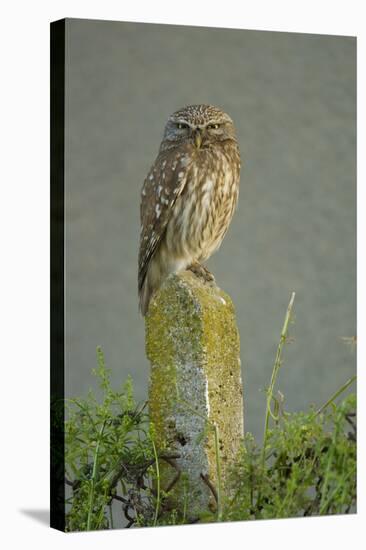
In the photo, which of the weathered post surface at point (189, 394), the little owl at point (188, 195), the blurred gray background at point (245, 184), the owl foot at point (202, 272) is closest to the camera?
the blurred gray background at point (245, 184)

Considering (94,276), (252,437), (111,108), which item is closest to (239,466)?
(252,437)

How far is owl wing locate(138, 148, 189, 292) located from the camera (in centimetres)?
577

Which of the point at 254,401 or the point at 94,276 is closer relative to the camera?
the point at 94,276

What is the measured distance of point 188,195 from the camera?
5914 millimetres

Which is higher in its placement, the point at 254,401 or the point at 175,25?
the point at 175,25

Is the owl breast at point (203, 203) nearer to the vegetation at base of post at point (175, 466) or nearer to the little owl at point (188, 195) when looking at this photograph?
the little owl at point (188, 195)

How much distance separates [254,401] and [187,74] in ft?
5.21

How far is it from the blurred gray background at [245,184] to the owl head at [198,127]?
0.05 metres

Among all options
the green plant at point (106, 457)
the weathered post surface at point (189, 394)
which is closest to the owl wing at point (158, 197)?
the weathered post surface at point (189, 394)

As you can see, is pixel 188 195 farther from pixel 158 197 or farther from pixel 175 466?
pixel 175 466

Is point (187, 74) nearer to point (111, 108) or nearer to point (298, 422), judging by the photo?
point (111, 108)

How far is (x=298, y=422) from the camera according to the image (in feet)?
19.2

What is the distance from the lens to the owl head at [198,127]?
577cm

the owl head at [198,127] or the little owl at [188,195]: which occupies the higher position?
the owl head at [198,127]
